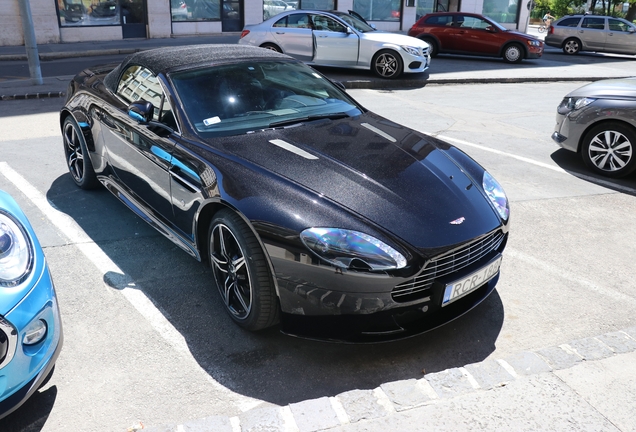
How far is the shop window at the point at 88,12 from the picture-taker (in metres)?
18.4

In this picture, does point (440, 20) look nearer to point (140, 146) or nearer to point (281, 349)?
point (140, 146)

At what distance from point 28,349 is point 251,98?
2428 mm

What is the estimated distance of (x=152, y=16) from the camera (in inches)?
774

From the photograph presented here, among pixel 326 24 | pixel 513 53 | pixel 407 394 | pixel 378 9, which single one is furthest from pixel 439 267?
pixel 378 9

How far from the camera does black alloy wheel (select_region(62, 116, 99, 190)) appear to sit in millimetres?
5566

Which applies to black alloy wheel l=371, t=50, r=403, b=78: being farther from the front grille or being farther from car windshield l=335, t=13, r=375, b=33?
the front grille

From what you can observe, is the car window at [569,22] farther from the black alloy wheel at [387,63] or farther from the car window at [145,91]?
the car window at [145,91]

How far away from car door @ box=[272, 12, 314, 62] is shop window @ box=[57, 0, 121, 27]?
26.6ft

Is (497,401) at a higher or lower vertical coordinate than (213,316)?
higher

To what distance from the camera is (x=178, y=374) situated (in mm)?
3229

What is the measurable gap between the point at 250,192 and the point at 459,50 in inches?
636

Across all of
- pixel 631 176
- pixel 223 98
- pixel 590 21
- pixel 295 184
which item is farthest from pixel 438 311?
pixel 590 21

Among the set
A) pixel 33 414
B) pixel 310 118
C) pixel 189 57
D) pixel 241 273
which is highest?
pixel 189 57

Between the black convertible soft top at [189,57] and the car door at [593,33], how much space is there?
66.1ft
